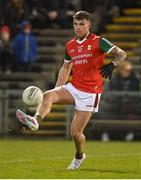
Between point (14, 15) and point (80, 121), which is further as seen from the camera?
point (14, 15)

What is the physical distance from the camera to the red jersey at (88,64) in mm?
15000

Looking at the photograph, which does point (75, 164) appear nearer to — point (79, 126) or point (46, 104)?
point (79, 126)

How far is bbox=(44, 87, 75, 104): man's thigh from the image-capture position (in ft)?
48.3

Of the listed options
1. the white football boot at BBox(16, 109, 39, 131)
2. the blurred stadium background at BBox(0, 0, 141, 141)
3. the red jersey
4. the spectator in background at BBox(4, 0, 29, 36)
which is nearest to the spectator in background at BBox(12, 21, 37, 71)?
the blurred stadium background at BBox(0, 0, 141, 141)

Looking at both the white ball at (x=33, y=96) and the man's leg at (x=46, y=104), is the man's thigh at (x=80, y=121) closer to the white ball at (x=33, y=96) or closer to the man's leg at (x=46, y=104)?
the man's leg at (x=46, y=104)

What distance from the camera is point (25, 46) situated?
27.1m

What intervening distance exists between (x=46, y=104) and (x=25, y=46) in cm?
1278

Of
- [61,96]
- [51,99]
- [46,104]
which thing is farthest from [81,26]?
[46,104]

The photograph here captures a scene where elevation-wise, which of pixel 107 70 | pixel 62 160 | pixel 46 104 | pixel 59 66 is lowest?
pixel 59 66

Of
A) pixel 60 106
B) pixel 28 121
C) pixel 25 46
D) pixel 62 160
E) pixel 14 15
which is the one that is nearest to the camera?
pixel 28 121

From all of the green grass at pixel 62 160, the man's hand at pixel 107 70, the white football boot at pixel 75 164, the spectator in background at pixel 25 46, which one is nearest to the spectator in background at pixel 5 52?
the spectator in background at pixel 25 46

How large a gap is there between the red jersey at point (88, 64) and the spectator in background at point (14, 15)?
13.7 metres

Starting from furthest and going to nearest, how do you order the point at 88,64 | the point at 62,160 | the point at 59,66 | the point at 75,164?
→ 1. the point at 59,66
2. the point at 62,160
3. the point at 75,164
4. the point at 88,64

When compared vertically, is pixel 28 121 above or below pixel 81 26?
below
